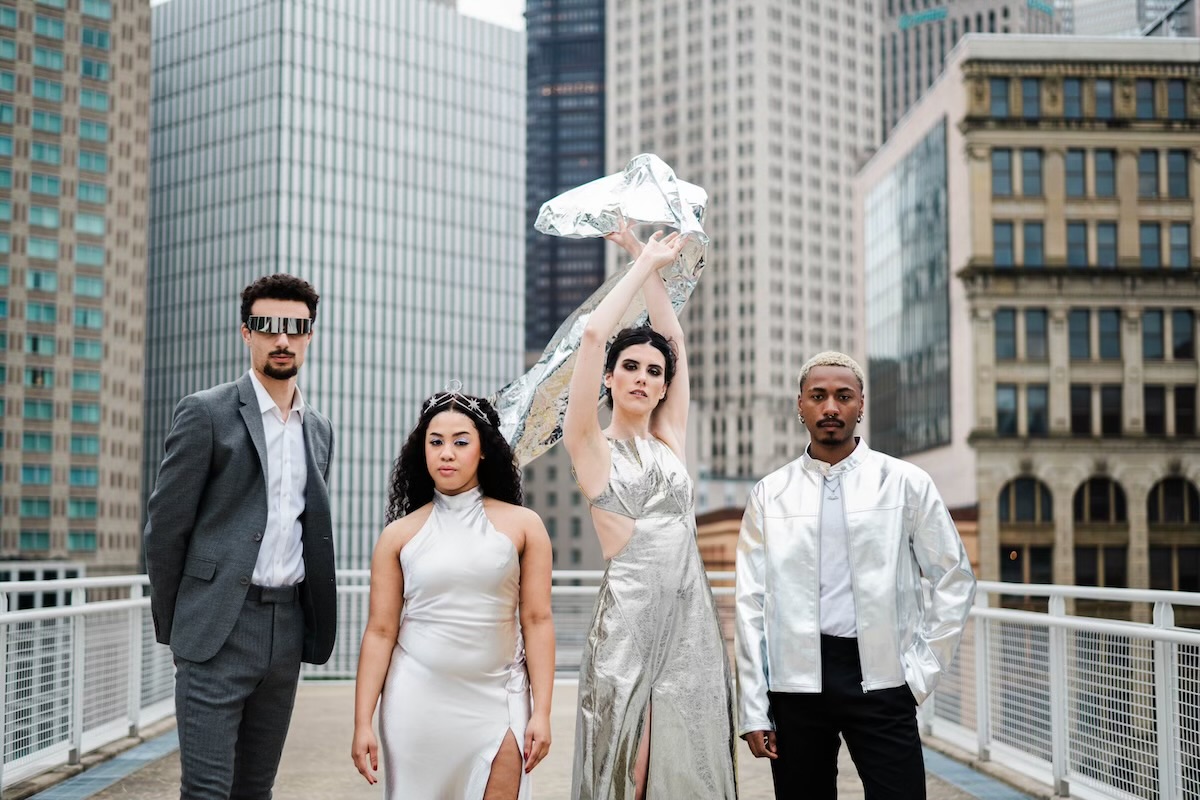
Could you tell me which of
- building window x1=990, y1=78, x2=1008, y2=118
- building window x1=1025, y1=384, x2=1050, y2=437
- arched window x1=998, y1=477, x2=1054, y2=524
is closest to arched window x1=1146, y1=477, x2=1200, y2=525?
arched window x1=998, y1=477, x2=1054, y2=524

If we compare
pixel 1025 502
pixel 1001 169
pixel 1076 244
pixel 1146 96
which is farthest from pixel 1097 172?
pixel 1025 502

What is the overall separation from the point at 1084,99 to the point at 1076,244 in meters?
5.67

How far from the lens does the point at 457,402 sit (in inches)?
150

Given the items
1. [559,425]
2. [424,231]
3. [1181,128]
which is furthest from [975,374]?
[559,425]

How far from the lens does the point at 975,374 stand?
5216cm

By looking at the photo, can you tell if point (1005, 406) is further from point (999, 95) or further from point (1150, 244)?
point (999, 95)

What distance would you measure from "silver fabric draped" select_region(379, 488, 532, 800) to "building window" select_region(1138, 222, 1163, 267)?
5387 centimetres

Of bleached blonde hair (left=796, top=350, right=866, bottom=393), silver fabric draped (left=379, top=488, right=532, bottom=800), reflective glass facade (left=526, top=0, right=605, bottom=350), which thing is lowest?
silver fabric draped (left=379, top=488, right=532, bottom=800)

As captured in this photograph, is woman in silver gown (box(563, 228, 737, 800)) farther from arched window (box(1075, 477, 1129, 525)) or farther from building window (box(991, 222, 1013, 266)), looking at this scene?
building window (box(991, 222, 1013, 266))

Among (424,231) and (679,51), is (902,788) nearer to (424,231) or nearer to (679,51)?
(424,231)

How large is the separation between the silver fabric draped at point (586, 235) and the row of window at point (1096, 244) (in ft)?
167

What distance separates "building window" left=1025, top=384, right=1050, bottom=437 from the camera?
52.0 metres

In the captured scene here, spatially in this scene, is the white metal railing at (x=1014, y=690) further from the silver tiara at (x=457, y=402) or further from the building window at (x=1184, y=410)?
the building window at (x=1184, y=410)

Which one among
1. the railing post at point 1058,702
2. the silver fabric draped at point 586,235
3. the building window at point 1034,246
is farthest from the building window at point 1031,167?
the silver fabric draped at point 586,235
